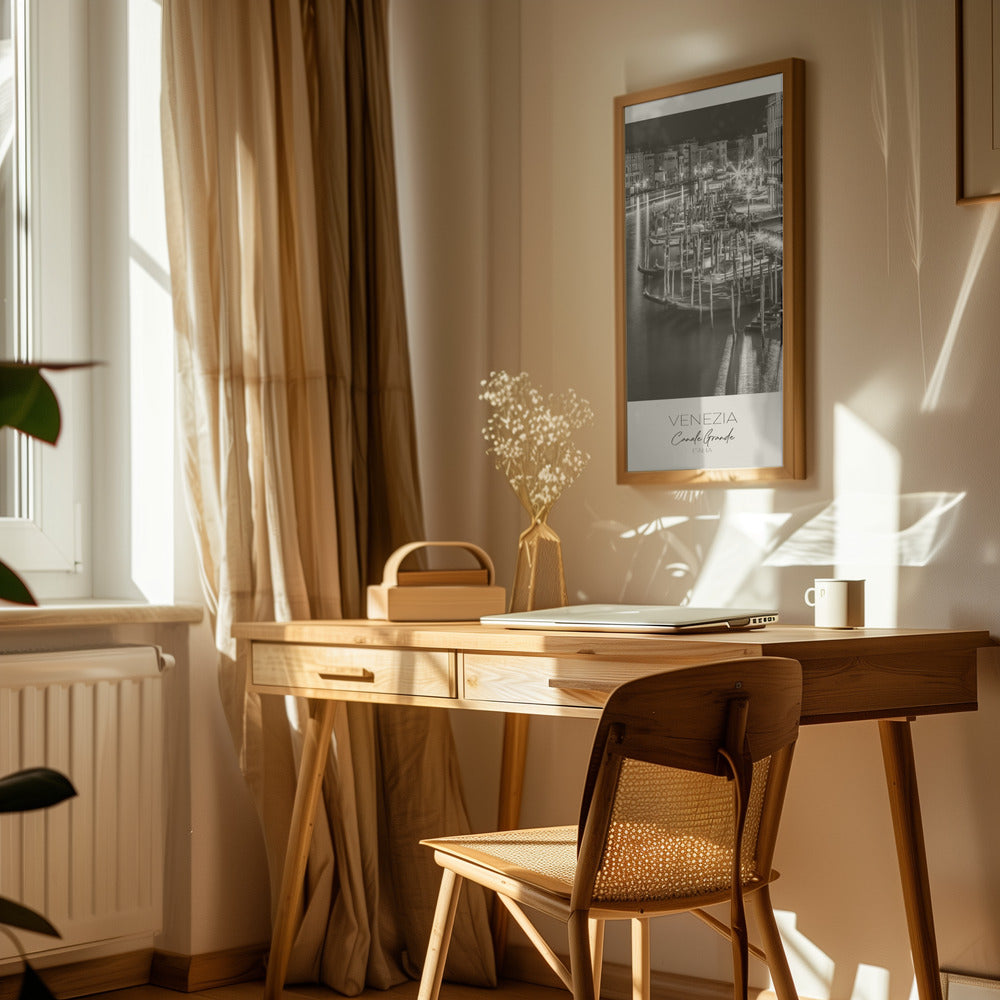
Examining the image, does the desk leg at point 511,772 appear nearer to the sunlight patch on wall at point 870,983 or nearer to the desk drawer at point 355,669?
the desk drawer at point 355,669

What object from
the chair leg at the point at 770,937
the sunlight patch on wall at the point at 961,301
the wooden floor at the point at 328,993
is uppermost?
the sunlight patch on wall at the point at 961,301

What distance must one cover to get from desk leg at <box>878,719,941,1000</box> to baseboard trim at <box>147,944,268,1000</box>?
1305 millimetres

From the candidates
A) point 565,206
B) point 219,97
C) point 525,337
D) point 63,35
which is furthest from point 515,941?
point 63,35

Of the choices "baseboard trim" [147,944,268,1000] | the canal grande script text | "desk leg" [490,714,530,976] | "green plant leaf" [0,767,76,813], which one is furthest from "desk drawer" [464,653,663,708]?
"green plant leaf" [0,767,76,813]

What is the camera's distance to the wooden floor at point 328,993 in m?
2.48

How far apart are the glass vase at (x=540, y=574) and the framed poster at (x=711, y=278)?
0.69ft

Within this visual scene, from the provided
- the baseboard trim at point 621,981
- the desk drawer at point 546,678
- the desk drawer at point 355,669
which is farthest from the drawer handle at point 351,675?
the baseboard trim at point 621,981

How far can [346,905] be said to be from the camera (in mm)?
2549

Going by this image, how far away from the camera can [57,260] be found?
2631mm

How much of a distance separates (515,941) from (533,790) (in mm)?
308

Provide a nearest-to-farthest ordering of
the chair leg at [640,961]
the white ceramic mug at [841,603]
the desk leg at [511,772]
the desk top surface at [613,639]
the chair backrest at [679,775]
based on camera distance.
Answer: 1. the chair backrest at [679,775]
2. the desk top surface at [613,639]
3. the chair leg at [640,961]
4. the white ceramic mug at [841,603]
5. the desk leg at [511,772]

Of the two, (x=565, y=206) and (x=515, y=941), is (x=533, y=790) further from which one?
(x=565, y=206)

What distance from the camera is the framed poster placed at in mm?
2332

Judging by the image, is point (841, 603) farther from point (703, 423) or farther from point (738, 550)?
point (703, 423)
